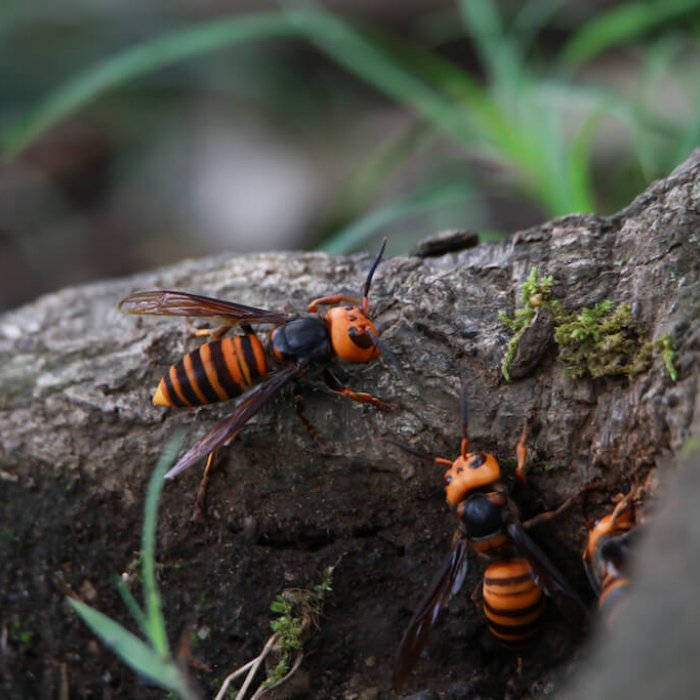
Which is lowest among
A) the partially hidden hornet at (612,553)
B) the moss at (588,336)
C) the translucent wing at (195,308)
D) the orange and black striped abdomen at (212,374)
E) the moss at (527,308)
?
the partially hidden hornet at (612,553)

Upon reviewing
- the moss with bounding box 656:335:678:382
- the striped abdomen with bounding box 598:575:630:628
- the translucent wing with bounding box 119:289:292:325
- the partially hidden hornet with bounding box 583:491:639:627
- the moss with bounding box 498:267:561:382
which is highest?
the translucent wing with bounding box 119:289:292:325

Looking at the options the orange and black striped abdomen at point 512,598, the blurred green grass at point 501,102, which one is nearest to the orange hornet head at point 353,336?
the orange and black striped abdomen at point 512,598

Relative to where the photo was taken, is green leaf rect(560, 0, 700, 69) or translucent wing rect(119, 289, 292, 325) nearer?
translucent wing rect(119, 289, 292, 325)

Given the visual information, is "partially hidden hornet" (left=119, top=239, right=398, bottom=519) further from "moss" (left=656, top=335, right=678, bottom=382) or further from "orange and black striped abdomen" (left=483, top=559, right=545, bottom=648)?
"moss" (left=656, top=335, right=678, bottom=382)

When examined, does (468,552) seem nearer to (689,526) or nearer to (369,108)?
(689,526)

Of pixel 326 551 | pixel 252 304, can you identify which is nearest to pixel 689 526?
pixel 326 551

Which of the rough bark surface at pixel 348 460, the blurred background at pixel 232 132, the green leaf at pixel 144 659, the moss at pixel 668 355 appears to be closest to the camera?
the green leaf at pixel 144 659

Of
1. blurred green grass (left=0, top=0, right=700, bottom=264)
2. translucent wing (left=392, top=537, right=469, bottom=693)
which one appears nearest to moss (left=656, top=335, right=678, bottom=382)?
translucent wing (left=392, top=537, right=469, bottom=693)

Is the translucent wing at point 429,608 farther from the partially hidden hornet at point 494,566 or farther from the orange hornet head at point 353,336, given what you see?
the orange hornet head at point 353,336
